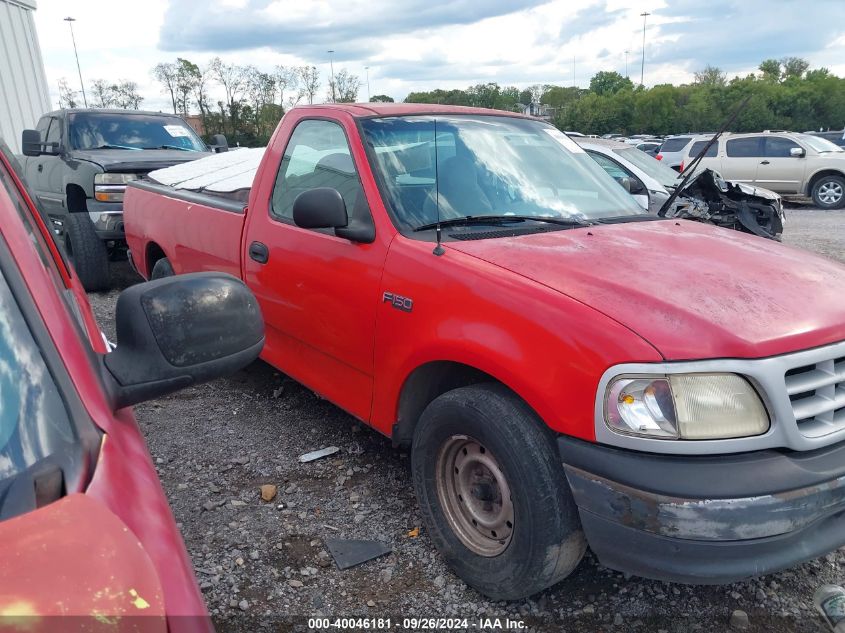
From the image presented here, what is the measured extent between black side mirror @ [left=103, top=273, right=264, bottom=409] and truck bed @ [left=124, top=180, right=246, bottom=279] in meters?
2.66

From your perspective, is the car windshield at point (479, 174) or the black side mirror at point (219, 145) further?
the black side mirror at point (219, 145)

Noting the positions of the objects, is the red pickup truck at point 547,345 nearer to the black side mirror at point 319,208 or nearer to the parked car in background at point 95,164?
the black side mirror at point 319,208

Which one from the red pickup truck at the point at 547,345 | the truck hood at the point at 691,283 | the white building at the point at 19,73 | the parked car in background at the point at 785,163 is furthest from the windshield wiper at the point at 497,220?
the parked car in background at the point at 785,163

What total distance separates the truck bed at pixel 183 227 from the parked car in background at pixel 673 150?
1530 centimetres

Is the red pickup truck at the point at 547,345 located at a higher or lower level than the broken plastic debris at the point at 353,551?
higher

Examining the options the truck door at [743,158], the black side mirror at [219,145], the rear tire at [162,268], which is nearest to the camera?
the rear tire at [162,268]

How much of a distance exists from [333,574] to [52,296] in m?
1.88

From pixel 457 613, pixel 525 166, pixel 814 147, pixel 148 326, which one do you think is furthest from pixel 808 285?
pixel 814 147

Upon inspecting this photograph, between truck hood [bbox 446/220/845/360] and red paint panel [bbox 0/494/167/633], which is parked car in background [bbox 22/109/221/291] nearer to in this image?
truck hood [bbox 446/220/845/360]

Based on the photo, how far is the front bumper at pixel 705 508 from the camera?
1968 mm

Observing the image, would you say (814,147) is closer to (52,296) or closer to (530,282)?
(530,282)

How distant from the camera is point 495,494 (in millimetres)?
2547

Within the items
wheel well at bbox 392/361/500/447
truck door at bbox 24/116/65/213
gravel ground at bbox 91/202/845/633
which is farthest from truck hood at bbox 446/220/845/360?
truck door at bbox 24/116/65/213

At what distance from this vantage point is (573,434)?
2.14 m
